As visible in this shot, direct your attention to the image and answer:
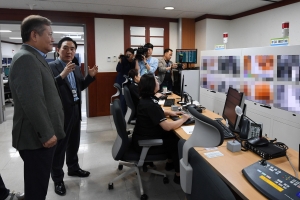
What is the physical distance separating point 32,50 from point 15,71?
0.18 m

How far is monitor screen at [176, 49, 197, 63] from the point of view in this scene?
5273mm

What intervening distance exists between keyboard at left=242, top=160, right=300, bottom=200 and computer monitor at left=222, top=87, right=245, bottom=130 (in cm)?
62

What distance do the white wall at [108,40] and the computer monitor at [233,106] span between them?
369 centimetres

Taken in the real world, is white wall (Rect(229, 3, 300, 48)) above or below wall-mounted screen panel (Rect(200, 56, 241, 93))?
above

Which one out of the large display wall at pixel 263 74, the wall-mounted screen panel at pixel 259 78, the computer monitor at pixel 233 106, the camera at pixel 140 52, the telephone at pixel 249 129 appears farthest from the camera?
the camera at pixel 140 52

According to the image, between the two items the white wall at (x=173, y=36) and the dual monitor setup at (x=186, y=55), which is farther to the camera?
the white wall at (x=173, y=36)

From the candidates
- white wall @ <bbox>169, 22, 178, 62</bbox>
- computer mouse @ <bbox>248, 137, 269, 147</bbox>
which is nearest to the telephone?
computer mouse @ <bbox>248, 137, 269, 147</bbox>

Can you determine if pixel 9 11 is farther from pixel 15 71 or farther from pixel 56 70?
pixel 15 71

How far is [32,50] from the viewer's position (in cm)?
139

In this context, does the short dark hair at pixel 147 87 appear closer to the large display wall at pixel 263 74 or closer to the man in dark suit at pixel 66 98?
the man in dark suit at pixel 66 98

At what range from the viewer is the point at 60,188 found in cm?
215

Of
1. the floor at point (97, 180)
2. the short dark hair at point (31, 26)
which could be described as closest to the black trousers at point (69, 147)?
the floor at point (97, 180)

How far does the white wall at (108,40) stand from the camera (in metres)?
5.01

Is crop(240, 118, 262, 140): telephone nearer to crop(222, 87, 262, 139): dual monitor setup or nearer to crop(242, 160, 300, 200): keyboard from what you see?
crop(222, 87, 262, 139): dual monitor setup
